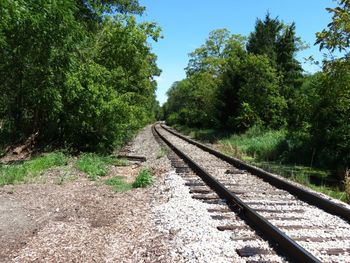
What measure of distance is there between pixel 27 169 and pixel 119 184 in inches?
132

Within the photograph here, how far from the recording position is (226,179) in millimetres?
12500

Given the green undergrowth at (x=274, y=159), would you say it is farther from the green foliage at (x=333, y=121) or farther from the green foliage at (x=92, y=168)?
the green foliage at (x=92, y=168)

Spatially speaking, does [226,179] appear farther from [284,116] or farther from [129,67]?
[284,116]

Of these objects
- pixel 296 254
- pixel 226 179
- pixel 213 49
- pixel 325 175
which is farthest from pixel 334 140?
pixel 213 49

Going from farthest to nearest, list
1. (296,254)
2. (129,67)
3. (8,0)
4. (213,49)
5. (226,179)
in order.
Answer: (213,49) < (129,67) < (226,179) < (8,0) < (296,254)

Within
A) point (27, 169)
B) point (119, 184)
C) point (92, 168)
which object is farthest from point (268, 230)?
point (27, 169)

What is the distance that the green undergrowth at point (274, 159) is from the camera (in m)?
12.8

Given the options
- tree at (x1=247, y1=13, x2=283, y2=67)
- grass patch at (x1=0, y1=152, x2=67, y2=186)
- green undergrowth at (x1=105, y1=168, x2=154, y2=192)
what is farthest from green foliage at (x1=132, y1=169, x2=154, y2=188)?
tree at (x1=247, y1=13, x2=283, y2=67)

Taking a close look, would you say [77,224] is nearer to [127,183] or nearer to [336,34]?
[127,183]

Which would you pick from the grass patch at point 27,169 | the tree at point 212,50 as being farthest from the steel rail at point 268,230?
the tree at point 212,50

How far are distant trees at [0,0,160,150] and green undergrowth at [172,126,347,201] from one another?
242 inches

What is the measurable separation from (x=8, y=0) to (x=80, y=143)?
1073cm

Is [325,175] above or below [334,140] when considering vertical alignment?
below

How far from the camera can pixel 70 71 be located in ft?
53.8
